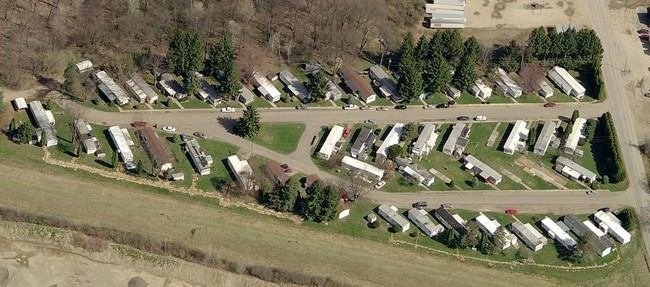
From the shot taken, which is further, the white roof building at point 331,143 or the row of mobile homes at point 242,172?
the white roof building at point 331,143

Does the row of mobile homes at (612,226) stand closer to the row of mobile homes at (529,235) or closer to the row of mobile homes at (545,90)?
the row of mobile homes at (529,235)

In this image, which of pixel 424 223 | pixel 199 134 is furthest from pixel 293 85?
pixel 424 223

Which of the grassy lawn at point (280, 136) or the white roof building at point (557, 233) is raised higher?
the grassy lawn at point (280, 136)

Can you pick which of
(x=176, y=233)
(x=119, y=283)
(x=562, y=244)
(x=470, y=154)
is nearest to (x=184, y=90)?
(x=176, y=233)

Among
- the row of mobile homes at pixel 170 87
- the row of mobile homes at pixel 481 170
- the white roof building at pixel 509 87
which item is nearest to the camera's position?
the row of mobile homes at pixel 481 170

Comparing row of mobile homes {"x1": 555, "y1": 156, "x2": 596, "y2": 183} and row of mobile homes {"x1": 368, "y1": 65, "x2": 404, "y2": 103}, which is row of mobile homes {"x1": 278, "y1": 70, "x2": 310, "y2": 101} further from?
row of mobile homes {"x1": 555, "y1": 156, "x2": 596, "y2": 183}

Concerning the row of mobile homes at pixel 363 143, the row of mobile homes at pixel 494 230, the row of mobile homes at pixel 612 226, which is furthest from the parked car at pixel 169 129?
the row of mobile homes at pixel 612 226
